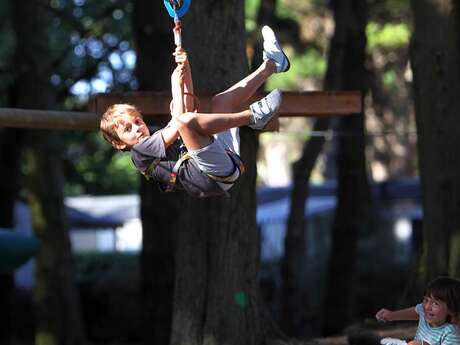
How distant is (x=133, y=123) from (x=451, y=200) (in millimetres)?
3746

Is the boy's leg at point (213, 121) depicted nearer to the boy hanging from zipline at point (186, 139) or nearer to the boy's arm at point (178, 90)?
the boy hanging from zipline at point (186, 139)

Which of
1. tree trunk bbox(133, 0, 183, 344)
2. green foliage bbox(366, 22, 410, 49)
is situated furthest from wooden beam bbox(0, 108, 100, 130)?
green foliage bbox(366, 22, 410, 49)

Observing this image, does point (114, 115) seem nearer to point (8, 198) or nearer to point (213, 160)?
point (213, 160)

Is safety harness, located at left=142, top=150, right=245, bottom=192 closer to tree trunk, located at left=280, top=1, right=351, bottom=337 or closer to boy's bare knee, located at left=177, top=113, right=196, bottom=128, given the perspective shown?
boy's bare knee, located at left=177, top=113, right=196, bottom=128

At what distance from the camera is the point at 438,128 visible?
9.16 metres

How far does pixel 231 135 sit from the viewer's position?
6836 millimetres

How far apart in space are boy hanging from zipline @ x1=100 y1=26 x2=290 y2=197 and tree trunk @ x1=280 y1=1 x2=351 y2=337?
7.43 metres

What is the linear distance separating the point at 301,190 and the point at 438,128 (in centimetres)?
538

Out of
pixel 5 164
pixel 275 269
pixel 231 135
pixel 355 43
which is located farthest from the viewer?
pixel 275 269

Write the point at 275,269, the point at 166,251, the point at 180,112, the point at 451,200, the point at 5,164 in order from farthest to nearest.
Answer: the point at 275,269, the point at 5,164, the point at 166,251, the point at 451,200, the point at 180,112

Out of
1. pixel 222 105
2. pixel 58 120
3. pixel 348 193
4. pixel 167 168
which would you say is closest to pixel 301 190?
pixel 348 193

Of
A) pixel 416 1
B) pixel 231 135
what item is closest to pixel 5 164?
A: pixel 416 1

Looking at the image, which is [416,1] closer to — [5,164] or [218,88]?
[218,88]

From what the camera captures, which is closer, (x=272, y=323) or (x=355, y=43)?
(x=272, y=323)
